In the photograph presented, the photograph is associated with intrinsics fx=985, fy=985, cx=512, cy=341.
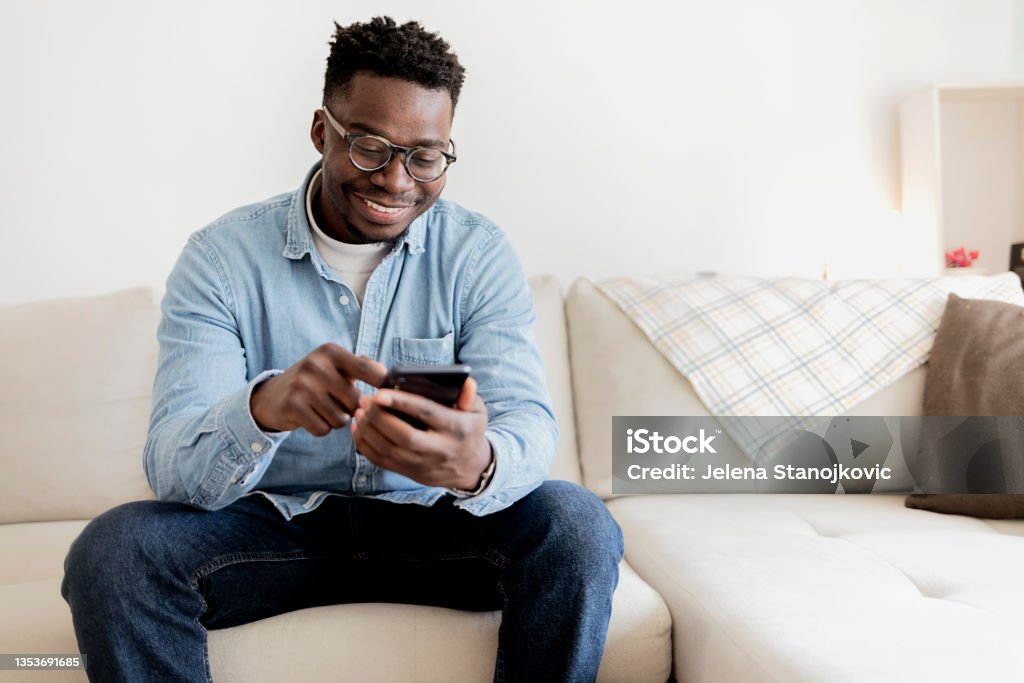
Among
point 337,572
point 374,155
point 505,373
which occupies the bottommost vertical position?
point 337,572

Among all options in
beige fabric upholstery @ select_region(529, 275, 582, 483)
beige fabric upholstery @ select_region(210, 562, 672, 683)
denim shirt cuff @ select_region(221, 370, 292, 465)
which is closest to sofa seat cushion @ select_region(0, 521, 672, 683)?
beige fabric upholstery @ select_region(210, 562, 672, 683)

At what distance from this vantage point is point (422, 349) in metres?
1.44

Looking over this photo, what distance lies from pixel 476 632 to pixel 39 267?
5.07 ft

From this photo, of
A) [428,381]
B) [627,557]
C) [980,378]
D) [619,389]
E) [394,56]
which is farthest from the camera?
[619,389]

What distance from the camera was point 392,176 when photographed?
53.1 inches

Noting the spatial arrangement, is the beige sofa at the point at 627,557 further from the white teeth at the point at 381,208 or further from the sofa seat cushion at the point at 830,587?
the white teeth at the point at 381,208

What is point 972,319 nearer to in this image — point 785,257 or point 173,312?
point 785,257

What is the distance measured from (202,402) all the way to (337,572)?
0.97 feet

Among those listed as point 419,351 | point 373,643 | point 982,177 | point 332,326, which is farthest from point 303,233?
point 982,177

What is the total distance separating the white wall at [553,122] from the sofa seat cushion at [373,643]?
1.20 m

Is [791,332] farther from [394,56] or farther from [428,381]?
[428,381]

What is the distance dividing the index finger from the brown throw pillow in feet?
4.08

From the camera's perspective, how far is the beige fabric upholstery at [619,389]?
200 centimetres

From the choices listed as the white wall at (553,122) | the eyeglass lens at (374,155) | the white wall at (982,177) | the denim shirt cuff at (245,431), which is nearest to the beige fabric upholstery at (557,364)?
the white wall at (553,122)
